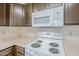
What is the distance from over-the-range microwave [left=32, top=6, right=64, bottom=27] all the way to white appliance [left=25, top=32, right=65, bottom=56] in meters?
0.10

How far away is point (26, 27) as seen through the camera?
1214mm

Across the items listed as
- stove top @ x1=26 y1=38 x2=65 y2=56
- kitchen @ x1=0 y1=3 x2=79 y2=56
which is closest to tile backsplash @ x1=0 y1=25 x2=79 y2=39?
kitchen @ x1=0 y1=3 x2=79 y2=56

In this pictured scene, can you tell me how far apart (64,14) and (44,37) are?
0.32 metres

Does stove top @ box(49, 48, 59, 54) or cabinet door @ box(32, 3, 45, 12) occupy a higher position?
cabinet door @ box(32, 3, 45, 12)

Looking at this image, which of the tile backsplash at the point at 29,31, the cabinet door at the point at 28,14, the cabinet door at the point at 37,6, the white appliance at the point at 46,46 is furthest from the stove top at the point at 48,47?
the cabinet door at the point at 37,6

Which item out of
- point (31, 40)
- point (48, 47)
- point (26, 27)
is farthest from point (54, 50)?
point (26, 27)

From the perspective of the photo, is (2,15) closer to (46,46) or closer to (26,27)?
(26,27)

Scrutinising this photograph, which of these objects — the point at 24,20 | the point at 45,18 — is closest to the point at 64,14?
the point at 45,18

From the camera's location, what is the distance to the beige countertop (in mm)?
1172

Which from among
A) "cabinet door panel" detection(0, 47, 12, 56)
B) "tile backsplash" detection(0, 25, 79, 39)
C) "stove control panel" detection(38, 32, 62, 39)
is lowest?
"cabinet door panel" detection(0, 47, 12, 56)

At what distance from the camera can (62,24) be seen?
3.85ft

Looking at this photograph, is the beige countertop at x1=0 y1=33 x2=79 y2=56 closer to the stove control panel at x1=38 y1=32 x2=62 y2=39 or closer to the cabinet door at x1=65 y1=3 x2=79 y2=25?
the stove control panel at x1=38 y1=32 x2=62 y2=39

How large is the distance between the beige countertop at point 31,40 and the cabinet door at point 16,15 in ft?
0.52

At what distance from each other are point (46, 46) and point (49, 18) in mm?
296
